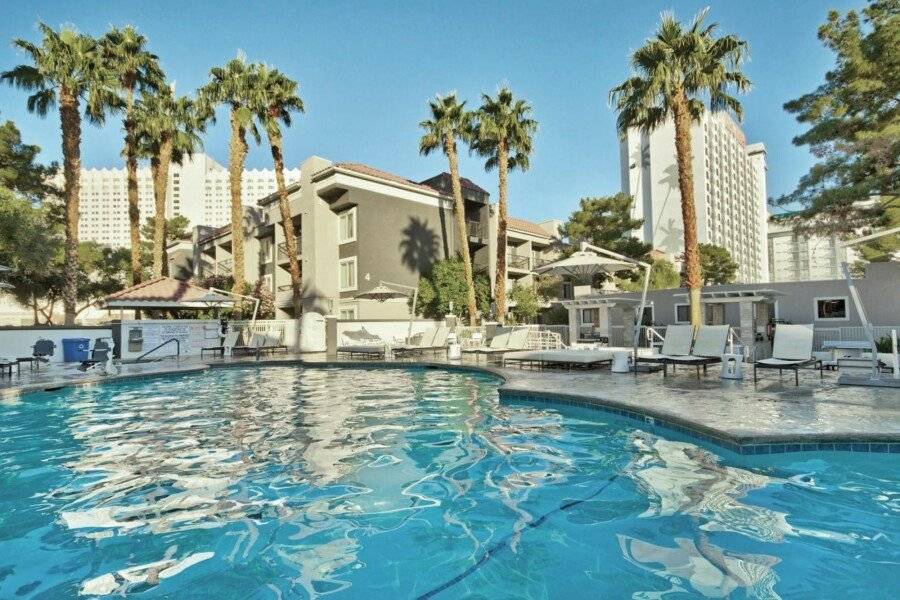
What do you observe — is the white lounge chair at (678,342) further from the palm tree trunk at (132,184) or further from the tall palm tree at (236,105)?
the palm tree trunk at (132,184)

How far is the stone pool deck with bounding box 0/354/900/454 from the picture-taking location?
→ 18.0 ft

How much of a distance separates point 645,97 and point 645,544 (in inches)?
612

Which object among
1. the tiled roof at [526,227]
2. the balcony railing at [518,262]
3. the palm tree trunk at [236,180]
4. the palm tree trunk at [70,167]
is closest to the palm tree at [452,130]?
the palm tree trunk at [236,180]

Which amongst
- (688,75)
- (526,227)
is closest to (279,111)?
(688,75)

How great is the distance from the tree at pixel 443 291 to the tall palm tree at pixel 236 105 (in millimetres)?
9422

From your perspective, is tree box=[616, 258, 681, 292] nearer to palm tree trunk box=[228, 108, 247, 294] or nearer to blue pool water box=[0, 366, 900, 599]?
palm tree trunk box=[228, 108, 247, 294]

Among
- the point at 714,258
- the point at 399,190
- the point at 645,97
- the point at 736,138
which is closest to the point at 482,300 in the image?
the point at 399,190

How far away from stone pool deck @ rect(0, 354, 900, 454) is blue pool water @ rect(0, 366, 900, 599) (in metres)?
0.22

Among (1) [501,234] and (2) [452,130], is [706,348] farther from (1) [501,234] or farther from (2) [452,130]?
(2) [452,130]

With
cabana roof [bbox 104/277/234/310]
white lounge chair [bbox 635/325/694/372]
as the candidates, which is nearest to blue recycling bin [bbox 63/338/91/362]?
cabana roof [bbox 104/277/234/310]

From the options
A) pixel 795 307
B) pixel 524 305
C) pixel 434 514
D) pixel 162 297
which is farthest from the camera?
pixel 524 305

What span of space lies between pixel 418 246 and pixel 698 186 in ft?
206

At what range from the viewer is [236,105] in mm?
23344

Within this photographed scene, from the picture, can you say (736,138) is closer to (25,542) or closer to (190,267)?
(190,267)
